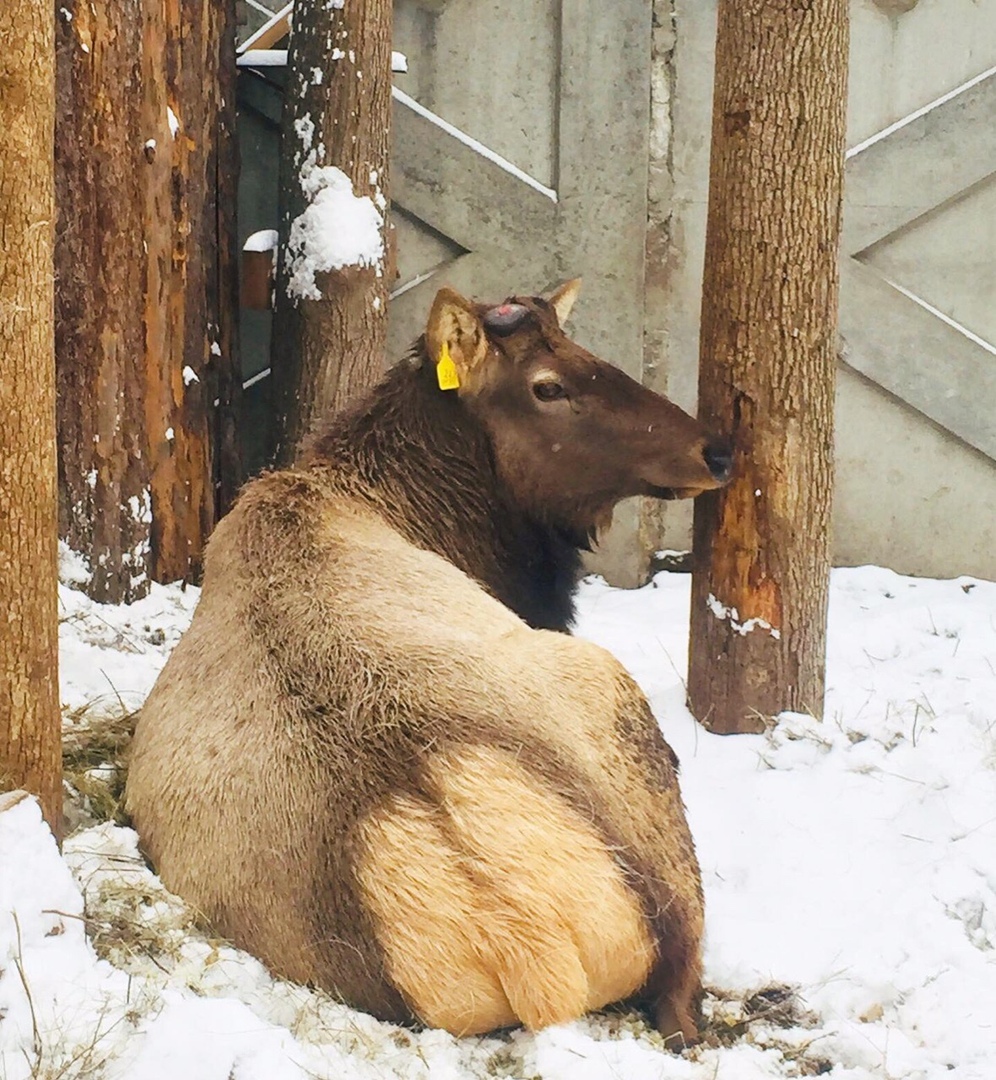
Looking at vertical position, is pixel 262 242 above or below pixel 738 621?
above

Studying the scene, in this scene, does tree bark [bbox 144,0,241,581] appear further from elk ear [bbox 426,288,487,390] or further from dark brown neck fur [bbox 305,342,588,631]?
elk ear [bbox 426,288,487,390]

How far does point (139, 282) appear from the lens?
6.63 m

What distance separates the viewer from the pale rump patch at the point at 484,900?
131 inches

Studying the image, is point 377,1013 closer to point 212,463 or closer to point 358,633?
point 358,633

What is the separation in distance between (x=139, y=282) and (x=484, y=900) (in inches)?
167

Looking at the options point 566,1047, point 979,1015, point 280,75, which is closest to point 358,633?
point 566,1047

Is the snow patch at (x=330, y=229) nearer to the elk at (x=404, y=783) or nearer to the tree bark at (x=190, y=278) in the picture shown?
the tree bark at (x=190, y=278)

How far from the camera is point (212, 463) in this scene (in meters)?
7.37

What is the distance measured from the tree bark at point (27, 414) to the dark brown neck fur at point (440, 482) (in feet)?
4.18

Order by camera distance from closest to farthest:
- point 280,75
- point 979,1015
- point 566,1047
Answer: point 566,1047
point 979,1015
point 280,75

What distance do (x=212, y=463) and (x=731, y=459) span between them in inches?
124

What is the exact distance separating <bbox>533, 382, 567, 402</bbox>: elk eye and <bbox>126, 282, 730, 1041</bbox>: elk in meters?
0.40

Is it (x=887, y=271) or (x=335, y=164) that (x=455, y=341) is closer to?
(x=335, y=164)

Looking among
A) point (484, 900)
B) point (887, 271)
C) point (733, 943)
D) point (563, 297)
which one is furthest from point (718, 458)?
point (887, 271)
